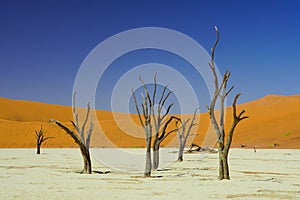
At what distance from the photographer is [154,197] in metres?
12.3

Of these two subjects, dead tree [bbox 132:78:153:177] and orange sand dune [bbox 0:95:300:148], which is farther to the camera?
orange sand dune [bbox 0:95:300:148]

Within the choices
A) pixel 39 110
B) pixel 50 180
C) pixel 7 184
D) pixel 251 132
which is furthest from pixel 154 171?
pixel 39 110

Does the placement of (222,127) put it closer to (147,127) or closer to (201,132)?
(147,127)

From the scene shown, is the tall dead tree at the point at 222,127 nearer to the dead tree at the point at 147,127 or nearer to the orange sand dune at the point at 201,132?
the dead tree at the point at 147,127

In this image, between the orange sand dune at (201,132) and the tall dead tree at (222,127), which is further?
the orange sand dune at (201,132)

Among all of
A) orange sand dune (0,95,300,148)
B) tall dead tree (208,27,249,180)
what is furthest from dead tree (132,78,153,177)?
orange sand dune (0,95,300,148)

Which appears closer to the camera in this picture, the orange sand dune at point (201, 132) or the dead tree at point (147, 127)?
the dead tree at point (147, 127)

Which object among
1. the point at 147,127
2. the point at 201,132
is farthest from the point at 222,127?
the point at 201,132

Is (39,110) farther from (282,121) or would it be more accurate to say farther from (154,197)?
(154,197)

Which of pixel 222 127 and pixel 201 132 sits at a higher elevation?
pixel 201 132

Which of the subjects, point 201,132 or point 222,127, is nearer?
point 222,127

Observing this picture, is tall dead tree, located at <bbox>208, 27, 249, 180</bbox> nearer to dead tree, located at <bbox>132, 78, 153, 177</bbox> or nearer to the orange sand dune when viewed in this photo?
dead tree, located at <bbox>132, 78, 153, 177</bbox>

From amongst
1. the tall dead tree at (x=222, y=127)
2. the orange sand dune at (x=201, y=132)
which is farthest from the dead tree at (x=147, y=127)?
the orange sand dune at (x=201, y=132)

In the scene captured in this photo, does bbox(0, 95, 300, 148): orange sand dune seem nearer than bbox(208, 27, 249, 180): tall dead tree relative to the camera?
No
